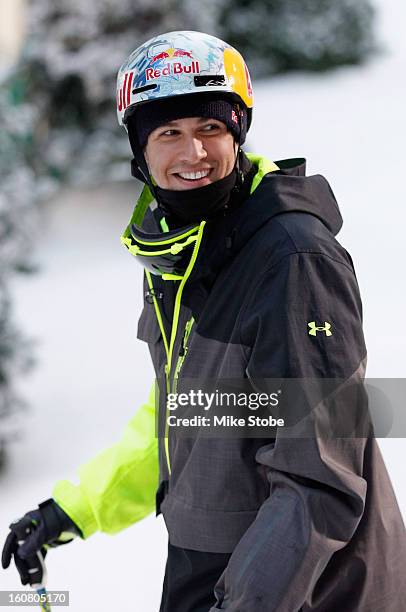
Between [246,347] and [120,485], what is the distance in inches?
31.0

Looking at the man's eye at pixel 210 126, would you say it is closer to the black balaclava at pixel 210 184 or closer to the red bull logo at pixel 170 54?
the black balaclava at pixel 210 184

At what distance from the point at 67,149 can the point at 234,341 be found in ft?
29.1

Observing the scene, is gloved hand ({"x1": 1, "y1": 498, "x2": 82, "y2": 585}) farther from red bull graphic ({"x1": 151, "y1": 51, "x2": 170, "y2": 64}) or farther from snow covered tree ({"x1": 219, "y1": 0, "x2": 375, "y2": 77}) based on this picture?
snow covered tree ({"x1": 219, "y1": 0, "x2": 375, "y2": 77})

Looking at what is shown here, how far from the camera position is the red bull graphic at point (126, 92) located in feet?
7.04

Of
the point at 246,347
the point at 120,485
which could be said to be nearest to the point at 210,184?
the point at 246,347

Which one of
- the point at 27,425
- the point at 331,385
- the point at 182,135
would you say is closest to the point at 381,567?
the point at 331,385

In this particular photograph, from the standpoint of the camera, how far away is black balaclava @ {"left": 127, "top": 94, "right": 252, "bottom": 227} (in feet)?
6.73

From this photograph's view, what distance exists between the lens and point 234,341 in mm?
1870

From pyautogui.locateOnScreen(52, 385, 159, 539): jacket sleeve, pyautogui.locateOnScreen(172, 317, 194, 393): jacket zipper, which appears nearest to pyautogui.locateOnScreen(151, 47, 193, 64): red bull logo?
pyautogui.locateOnScreen(172, 317, 194, 393): jacket zipper

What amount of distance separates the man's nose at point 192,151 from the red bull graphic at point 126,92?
0.20 m

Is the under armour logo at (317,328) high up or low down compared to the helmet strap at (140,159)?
down

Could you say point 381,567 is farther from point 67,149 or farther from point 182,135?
point 67,149

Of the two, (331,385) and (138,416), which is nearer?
(331,385)

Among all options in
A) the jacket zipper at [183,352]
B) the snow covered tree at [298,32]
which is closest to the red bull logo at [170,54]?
the jacket zipper at [183,352]
